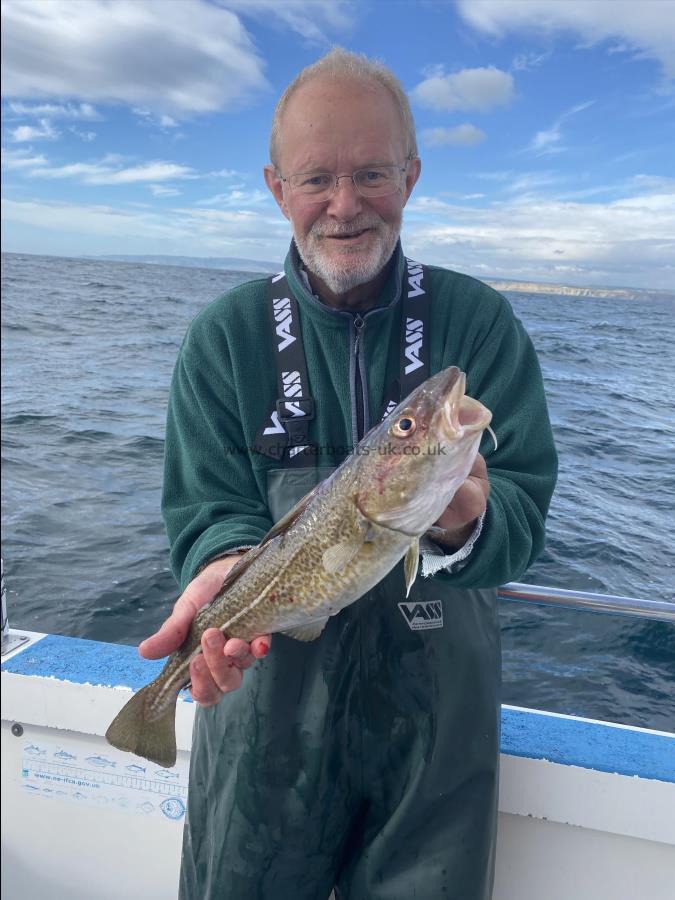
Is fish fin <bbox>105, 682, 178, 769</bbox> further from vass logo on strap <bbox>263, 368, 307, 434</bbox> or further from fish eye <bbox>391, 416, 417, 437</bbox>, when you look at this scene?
fish eye <bbox>391, 416, 417, 437</bbox>

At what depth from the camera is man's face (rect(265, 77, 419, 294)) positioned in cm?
263

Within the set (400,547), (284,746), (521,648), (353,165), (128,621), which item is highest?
(353,165)

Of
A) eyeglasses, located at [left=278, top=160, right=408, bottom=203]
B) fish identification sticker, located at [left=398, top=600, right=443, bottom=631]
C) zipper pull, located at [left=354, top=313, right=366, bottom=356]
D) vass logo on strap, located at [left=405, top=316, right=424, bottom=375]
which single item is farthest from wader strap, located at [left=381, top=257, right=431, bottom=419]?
fish identification sticker, located at [left=398, top=600, right=443, bottom=631]

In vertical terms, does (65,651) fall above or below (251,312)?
below

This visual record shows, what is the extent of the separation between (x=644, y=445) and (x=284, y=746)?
21.0ft

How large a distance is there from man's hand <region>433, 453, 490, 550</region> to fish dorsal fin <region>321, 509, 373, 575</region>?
0.29 m

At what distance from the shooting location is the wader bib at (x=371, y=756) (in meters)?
2.50

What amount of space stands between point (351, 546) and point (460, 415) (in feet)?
1.88

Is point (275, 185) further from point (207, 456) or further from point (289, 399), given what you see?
point (207, 456)

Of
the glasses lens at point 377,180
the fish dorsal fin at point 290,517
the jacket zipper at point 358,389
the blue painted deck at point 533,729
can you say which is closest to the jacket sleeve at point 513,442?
the jacket zipper at point 358,389

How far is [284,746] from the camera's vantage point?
2.50 m

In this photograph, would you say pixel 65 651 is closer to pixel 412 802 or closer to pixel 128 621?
pixel 412 802

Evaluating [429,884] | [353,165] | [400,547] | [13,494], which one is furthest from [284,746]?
[13,494]

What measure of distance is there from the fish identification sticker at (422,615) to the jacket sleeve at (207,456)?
26.1 inches
